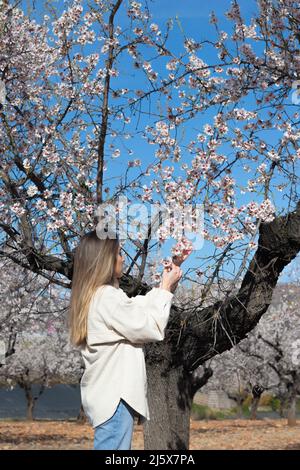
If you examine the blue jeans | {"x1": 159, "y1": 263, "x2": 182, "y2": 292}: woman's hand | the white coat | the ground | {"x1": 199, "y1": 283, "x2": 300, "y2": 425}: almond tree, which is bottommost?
the ground

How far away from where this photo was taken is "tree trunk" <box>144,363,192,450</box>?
17.6 ft

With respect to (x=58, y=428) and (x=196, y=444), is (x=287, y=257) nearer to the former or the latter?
(x=196, y=444)

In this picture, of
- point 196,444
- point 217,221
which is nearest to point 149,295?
point 217,221

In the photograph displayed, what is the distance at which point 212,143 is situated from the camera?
5.12 meters

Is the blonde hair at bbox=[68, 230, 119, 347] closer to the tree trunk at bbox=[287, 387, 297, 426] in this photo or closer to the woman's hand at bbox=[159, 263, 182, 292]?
the woman's hand at bbox=[159, 263, 182, 292]

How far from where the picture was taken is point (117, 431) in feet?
8.90

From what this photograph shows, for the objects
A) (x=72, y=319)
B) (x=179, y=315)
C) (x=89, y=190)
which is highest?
(x=89, y=190)

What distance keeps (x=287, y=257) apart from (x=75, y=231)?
5.82ft

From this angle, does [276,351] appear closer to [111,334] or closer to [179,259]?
[179,259]

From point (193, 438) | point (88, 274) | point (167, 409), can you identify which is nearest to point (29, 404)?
point (193, 438)

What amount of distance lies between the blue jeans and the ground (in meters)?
10.7

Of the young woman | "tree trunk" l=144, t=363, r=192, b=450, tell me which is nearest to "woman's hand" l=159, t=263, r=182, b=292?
the young woman

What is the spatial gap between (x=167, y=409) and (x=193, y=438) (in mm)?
11245
